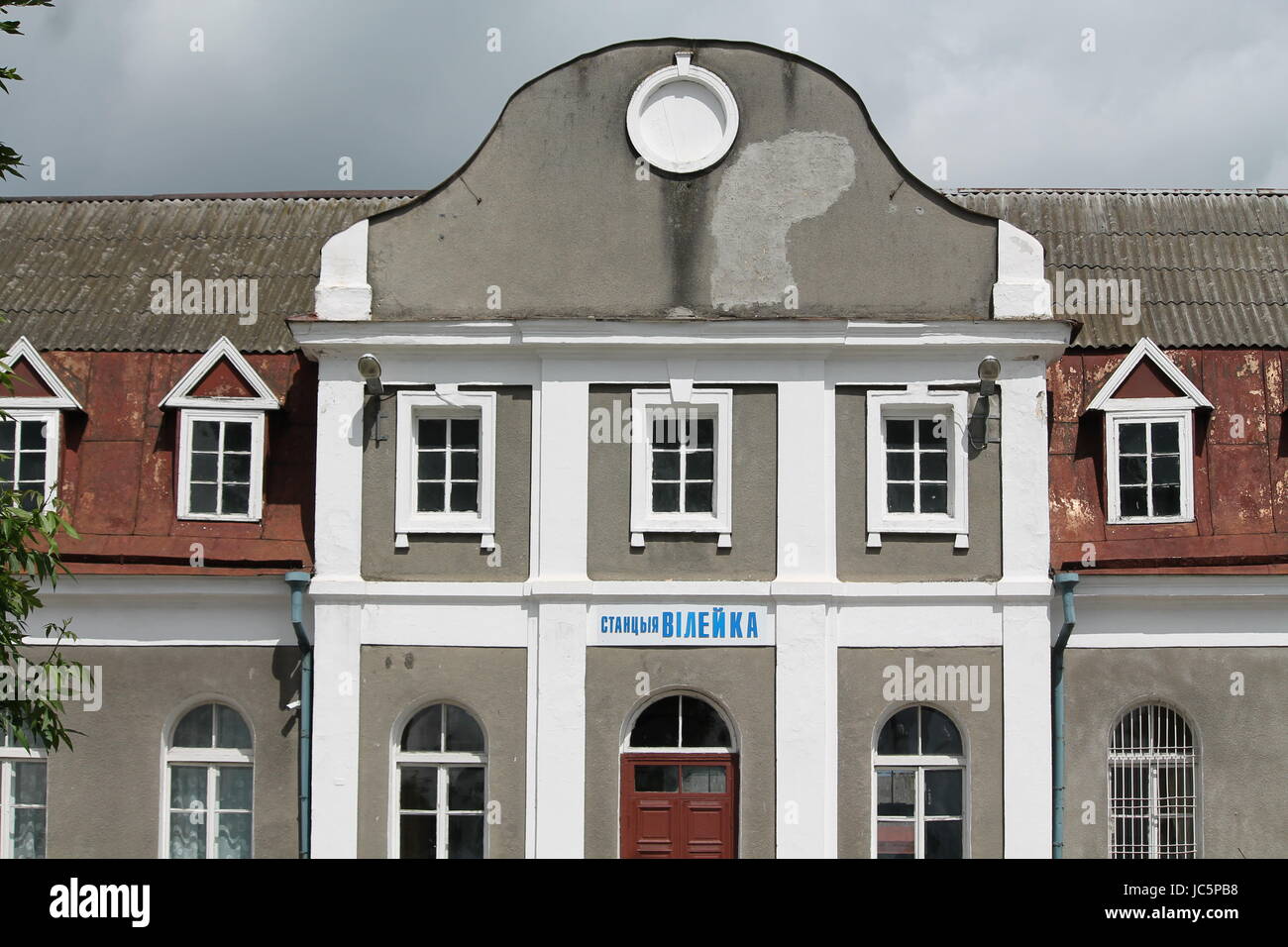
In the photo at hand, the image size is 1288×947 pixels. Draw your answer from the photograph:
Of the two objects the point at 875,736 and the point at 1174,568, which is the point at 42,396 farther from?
the point at 1174,568

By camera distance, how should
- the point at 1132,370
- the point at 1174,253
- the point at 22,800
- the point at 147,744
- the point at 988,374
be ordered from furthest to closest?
the point at 1174,253
the point at 1132,370
the point at 22,800
the point at 147,744
the point at 988,374

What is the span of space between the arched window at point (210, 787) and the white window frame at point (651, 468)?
17.4 ft

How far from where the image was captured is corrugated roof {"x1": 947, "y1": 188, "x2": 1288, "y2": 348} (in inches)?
810

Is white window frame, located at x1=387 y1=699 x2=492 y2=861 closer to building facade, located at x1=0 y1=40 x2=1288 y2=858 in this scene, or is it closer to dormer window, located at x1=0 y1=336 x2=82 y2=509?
building facade, located at x1=0 y1=40 x2=1288 y2=858

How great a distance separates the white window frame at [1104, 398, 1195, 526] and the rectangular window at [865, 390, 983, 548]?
2137 millimetres

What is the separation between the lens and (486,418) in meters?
18.2

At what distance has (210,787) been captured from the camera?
18.7 m

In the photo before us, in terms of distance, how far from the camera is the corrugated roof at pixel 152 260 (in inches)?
830

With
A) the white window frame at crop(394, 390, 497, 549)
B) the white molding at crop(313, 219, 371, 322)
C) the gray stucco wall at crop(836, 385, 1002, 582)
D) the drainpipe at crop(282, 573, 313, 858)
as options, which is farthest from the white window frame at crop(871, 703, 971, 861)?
the white molding at crop(313, 219, 371, 322)

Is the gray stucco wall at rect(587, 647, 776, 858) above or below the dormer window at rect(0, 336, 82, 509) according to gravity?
below

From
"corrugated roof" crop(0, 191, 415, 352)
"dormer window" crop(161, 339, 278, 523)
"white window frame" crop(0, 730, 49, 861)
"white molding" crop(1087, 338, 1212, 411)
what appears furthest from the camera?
"corrugated roof" crop(0, 191, 415, 352)

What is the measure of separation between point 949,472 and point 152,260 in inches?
457

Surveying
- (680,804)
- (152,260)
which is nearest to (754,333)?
(680,804)

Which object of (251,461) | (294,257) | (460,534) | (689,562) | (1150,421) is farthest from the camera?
(294,257)
